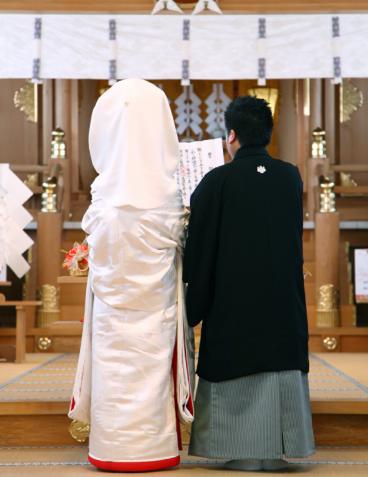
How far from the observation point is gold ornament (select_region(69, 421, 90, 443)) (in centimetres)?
519

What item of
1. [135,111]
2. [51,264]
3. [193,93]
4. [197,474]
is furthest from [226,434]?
[193,93]

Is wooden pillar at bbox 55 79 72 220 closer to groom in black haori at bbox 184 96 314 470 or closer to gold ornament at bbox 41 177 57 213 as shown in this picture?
gold ornament at bbox 41 177 57 213

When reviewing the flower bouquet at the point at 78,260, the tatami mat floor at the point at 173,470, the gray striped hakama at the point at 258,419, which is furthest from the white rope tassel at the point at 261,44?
the gray striped hakama at the point at 258,419

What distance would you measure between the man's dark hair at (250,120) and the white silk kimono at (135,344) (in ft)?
1.52

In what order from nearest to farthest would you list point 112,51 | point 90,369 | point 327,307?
point 90,369 < point 112,51 < point 327,307

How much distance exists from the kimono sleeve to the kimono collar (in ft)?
0.52

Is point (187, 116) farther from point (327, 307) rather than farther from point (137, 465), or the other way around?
point (137, 465)

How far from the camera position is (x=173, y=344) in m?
4.70

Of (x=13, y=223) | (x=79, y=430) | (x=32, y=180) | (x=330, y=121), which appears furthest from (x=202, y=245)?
(x=330, y=121)

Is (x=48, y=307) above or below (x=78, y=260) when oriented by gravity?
below

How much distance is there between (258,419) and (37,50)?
3864 millimetres

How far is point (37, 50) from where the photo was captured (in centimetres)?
747

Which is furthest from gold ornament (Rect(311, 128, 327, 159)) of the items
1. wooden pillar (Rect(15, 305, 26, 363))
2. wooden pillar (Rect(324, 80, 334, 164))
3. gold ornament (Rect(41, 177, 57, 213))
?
wooden pillar (Rect(15, 305, 26, 363))

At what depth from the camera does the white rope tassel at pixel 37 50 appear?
745 cm
